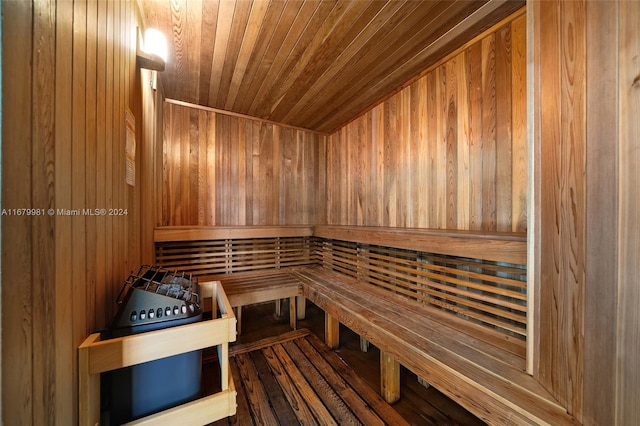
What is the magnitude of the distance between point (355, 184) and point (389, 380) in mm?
2216

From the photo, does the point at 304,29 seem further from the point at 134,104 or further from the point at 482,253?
the point at 482,253

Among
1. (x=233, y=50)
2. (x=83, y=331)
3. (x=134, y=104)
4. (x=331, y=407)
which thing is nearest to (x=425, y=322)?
(x=331, y=407)

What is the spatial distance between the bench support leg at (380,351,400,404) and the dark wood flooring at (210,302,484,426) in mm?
68

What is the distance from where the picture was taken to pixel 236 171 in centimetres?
312

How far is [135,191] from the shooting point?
1502 mm

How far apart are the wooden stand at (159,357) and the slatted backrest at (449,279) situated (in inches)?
59.8

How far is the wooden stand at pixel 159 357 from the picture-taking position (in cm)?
75

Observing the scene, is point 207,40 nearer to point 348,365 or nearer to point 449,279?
point 449,279

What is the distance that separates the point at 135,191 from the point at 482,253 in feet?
7.31

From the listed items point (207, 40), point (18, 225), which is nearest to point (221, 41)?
point (207, 40)

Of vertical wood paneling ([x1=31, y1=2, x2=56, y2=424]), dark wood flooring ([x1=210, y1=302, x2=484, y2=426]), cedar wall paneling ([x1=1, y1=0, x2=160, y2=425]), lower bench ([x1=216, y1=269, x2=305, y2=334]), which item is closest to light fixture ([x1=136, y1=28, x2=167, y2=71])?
cedar wall paneling ([x1=1, y1=0, x2=160, y2=425])

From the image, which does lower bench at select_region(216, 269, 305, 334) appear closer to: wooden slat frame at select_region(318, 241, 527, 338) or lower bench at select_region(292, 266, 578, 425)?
lower bench at select_region(292, 266, 578, 425)

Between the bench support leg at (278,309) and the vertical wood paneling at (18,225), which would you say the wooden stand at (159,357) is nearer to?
the vertical wood paneling at (18,225)

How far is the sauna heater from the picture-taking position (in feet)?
2.81
